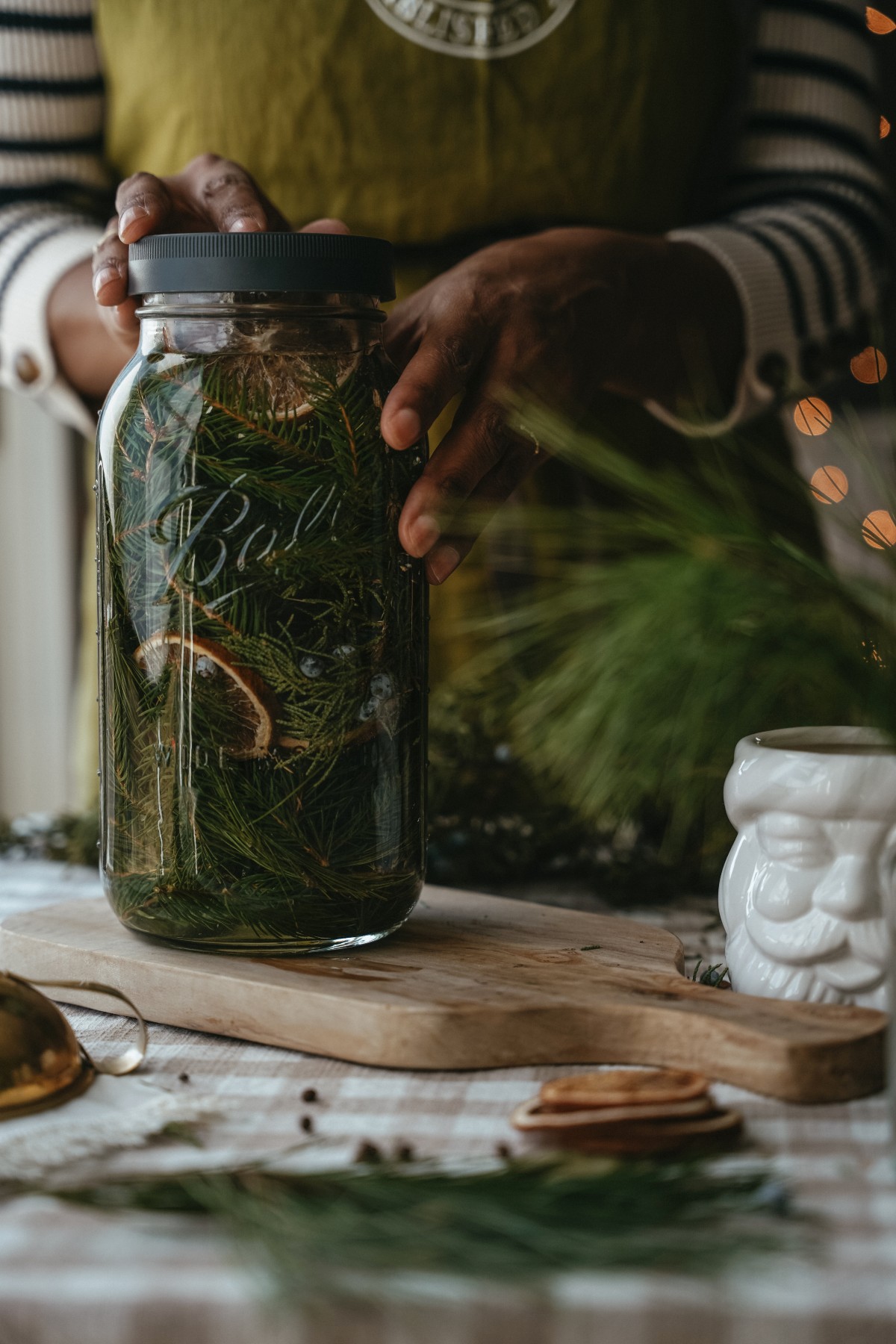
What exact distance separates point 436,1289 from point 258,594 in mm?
304

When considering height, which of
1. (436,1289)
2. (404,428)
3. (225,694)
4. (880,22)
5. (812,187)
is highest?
(880,22)

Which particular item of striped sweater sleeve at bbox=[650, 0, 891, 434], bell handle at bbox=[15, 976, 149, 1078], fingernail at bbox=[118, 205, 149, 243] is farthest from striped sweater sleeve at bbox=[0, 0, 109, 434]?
bell handle at bbox=[15, 976, 149, 1078]

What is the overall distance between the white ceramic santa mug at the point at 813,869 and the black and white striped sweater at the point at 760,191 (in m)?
0.47

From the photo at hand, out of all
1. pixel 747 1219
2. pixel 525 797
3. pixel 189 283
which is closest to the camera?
pixel 747 1219

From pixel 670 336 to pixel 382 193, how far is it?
268mm

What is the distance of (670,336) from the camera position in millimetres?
909

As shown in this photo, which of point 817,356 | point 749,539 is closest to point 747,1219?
point 749,539

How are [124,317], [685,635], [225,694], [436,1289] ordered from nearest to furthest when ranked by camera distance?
1. [436,1289]
2. [685,635]
3. [225,694]
4. [124,317]

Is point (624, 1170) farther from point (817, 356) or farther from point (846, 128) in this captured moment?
point (846, 128)

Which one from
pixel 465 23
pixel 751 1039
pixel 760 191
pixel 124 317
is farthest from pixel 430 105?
pixel 751 1039

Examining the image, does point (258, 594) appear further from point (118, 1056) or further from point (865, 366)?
point (865, 366)

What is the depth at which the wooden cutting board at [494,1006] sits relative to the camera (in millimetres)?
538

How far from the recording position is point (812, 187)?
3.65ft

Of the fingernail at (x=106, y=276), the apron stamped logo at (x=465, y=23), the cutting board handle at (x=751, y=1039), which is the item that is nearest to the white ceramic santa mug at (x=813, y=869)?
the cutting board handle at (x=751, y=1039)
